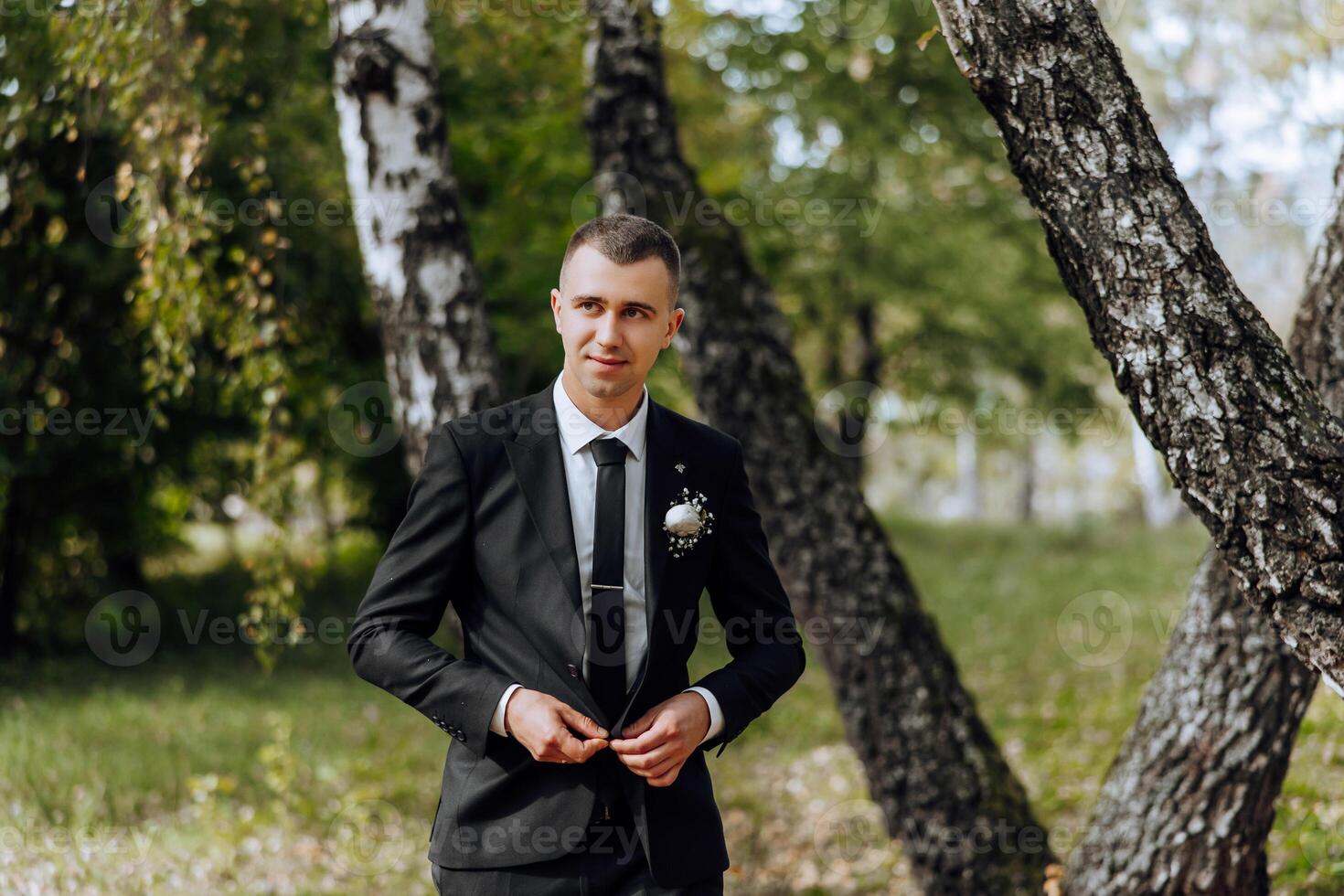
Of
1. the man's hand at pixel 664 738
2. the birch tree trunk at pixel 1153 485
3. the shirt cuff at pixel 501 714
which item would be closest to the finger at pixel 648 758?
the man's hand at pixel 664 738

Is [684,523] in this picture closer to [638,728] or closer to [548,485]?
[548,485]

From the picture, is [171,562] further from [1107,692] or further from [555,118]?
[1107,692]

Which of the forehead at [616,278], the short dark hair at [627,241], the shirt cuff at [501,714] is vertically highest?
the short dark hair at [627,241]

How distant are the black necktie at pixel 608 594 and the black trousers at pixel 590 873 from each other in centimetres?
23

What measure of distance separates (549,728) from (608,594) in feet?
1.06

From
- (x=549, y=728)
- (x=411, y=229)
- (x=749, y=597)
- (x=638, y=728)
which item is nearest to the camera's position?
(x=549, y=728)

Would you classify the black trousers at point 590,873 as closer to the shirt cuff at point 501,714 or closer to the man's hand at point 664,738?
the man's hand at point 664,738

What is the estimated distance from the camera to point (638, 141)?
520 centimetres

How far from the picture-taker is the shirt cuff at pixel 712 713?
2.41 metres

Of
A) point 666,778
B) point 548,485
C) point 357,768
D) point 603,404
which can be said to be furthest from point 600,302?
point 357,768

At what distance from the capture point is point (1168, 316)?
3.01 meters

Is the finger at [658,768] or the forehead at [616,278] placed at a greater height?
the forehead at [616,278]

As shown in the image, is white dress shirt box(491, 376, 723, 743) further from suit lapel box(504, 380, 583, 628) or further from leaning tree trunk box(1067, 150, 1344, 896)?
leaning tree trunk box(1067, 150, 1344, 896)

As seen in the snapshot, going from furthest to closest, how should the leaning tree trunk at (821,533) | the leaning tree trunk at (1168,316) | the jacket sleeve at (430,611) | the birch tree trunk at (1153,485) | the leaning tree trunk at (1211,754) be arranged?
the birch tree trunk at (1153,485), the leaning tree trunk at (821,533), the leaning tree trunk at (1211,754), the leaning tree trunk at (1168,316), the jacket sleeve at (430,611)
